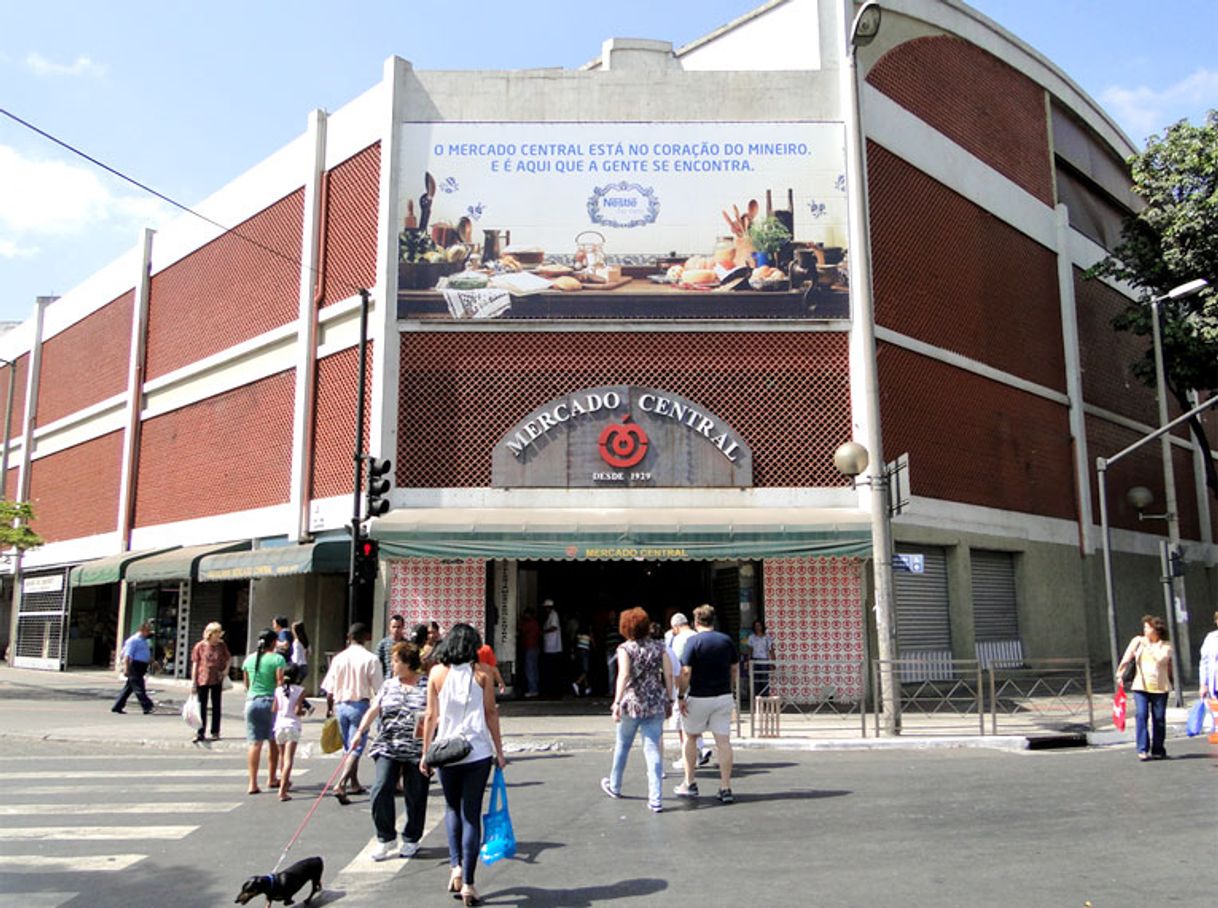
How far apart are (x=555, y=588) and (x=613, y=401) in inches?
172

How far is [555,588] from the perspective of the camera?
20.5 m

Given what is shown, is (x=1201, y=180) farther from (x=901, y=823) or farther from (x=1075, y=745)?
(x=901, y=823)

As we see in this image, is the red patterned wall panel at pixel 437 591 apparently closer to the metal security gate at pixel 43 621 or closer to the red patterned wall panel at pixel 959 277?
the red patterned wall panel at pixel 959 277

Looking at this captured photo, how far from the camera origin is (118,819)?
28.3ft

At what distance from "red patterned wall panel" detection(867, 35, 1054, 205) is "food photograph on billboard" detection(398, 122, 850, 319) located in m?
3.49

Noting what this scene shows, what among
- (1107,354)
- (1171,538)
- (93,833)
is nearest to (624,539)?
(93,833)

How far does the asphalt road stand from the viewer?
618cm

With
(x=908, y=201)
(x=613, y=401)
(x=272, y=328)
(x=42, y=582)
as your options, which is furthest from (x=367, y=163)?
(x=42, y=582)

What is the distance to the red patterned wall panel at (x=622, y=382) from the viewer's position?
18.5m

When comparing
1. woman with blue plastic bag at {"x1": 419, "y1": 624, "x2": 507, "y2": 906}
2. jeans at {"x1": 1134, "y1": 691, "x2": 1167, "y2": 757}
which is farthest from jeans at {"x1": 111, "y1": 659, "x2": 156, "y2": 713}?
jeans at {"x1": 1134, "y1": 691, "x2": 1167, "y2": 757}

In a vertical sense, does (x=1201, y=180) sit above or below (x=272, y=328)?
above

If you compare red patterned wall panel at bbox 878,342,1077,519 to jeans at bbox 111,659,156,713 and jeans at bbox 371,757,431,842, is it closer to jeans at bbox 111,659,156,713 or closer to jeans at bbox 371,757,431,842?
jeans at bbox 371,757,431,842

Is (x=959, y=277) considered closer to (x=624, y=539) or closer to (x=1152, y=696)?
(x=624, y=539)

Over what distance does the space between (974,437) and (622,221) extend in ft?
29.1
